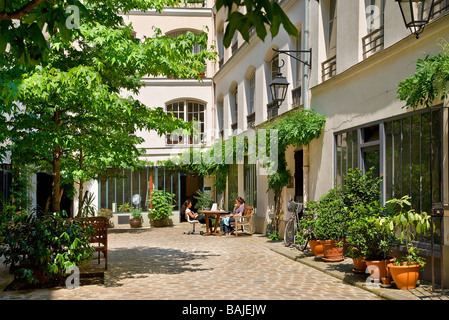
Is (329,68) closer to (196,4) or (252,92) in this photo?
(252,92)

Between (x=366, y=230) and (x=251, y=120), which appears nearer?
(x=366, y=230)

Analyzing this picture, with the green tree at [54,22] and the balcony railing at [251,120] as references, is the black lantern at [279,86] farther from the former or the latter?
the green tree at [54,22]

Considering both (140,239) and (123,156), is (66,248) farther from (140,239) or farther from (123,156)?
(140,239)

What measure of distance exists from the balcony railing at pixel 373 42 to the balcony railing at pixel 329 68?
1508 millimetres

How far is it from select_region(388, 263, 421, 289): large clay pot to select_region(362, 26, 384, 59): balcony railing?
4.80 m

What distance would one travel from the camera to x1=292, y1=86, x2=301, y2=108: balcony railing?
1509 cm

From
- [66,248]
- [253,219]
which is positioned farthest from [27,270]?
[253,219]

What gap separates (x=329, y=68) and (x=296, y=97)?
235 cm

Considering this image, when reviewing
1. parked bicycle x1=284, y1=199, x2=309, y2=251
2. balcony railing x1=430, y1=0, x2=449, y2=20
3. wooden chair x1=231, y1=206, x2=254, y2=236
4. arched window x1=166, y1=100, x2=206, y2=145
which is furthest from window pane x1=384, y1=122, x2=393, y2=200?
arched window x1=166, y1=100, x2=206, y2=145

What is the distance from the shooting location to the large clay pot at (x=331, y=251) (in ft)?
34.6

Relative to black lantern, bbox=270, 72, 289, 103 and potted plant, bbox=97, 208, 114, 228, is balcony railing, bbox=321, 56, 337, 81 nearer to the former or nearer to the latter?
black lantern, bbox=270, 72, 289, 103

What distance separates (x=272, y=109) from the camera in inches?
689

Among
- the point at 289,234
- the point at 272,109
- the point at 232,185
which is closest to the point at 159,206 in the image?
the point at 232,185

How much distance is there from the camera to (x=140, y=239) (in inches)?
687
